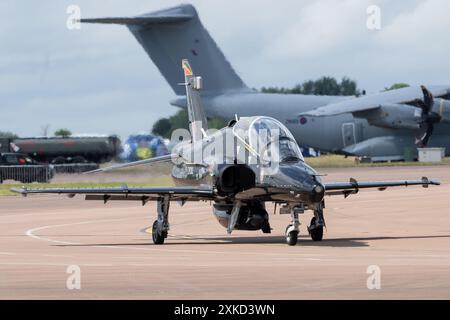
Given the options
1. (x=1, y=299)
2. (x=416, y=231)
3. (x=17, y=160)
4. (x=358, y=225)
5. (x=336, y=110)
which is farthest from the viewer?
(x=17, y=160)

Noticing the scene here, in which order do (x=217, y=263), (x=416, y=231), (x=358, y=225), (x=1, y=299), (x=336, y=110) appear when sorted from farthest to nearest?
(x=336, y=110)
(x=358, y=225)
(x=416, y=231)
(x=217, y=263)
(x=1, y=299)

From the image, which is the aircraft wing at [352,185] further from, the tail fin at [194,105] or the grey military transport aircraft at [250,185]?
the tail fin at [194,105]

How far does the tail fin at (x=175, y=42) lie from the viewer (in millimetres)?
73500

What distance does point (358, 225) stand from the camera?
102 feet

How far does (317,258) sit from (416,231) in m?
8.62

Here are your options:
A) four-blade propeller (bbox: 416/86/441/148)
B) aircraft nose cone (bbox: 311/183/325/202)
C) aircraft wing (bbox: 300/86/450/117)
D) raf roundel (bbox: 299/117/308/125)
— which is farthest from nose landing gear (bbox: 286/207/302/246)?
raf roundel (bbox: 299/117/308/125)

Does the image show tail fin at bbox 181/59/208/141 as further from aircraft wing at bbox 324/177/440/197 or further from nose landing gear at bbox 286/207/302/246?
nose landing gear at bbox 286/207/302/246

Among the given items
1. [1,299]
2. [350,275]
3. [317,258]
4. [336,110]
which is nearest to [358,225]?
[317,258]

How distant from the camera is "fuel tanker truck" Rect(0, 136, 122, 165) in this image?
313 feet

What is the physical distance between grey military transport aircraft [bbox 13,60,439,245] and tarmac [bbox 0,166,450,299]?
2.06ft

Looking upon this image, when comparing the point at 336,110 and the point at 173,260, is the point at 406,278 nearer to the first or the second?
the point at 173,260

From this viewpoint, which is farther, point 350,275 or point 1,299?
point 350,275

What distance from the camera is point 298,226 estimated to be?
2341 centimetres

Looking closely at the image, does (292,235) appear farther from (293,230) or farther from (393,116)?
(393,116)
